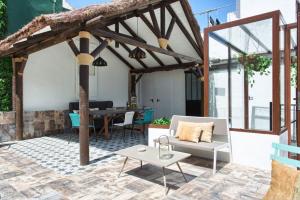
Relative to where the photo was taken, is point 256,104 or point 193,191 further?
point 256,104

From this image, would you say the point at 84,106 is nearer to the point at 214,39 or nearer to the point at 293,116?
the point at 214,39

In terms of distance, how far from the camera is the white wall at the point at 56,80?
6.96 meters

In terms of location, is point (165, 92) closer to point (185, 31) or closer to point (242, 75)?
point (185, 31)

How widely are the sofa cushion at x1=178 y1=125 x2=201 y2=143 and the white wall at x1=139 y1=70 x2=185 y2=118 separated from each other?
619 cm

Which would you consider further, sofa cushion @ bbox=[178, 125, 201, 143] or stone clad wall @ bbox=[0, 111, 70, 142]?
stone clad wall @ bbox=[0, 111, 70, 142]

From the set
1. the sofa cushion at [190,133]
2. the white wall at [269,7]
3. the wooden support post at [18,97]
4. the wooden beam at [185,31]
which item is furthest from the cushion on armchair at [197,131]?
the wooden support post at [18,97]

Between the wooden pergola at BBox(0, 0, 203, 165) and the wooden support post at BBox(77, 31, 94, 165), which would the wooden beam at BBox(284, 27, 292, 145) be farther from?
the wooden support post at BBox(77, 31, 94, 165)

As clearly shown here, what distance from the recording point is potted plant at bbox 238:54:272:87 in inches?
150

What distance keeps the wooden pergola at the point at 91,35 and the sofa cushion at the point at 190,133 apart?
170 cm

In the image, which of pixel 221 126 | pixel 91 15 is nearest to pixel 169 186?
pixel 221 126

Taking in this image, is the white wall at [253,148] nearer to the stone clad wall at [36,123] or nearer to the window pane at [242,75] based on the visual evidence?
the window pane at [242,75]

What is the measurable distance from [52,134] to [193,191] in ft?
19.5

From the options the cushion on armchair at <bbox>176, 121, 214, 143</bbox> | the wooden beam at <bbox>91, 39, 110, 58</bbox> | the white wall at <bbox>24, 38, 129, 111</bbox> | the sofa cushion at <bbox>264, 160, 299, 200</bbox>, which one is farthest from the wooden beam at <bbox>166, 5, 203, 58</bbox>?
the sofa cushion at <bbox>264, 160, 299, 200</bbox>

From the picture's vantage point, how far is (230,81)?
4262mm
